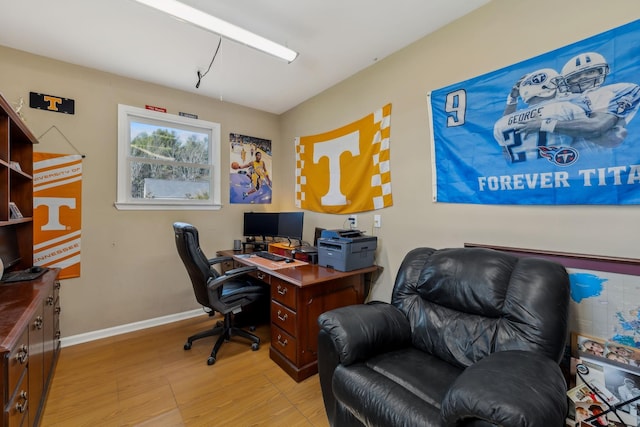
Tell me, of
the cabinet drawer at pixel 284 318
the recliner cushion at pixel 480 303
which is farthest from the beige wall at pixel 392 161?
the cabinet drawer at pixel 284 318

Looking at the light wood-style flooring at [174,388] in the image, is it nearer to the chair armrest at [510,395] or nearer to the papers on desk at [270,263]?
the papers on desk at [270,263]

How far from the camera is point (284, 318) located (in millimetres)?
2188

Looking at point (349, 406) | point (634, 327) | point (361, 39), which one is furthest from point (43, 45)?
point (634, 327)

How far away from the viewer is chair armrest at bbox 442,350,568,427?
2.82 ft

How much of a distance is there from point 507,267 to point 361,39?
2.01 metres

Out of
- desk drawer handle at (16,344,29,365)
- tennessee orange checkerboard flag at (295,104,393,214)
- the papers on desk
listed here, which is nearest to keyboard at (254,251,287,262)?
the papers on desk

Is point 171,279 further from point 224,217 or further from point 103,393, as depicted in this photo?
point 103,393

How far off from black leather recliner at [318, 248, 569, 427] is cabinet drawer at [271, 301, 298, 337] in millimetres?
555

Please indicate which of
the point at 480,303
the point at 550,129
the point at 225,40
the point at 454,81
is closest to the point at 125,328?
the point at 225,40

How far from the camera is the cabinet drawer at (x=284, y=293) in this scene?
2.09 m

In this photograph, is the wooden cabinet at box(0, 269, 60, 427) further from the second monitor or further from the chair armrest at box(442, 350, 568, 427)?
the second monitor

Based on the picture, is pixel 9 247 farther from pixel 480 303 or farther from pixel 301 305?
pixel 480 303

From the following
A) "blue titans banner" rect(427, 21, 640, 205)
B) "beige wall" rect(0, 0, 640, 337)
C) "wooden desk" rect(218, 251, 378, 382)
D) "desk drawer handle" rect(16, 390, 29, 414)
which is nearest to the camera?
"desk drawer handle" rect(16, 390, 29, 414)

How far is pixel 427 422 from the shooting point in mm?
1027
